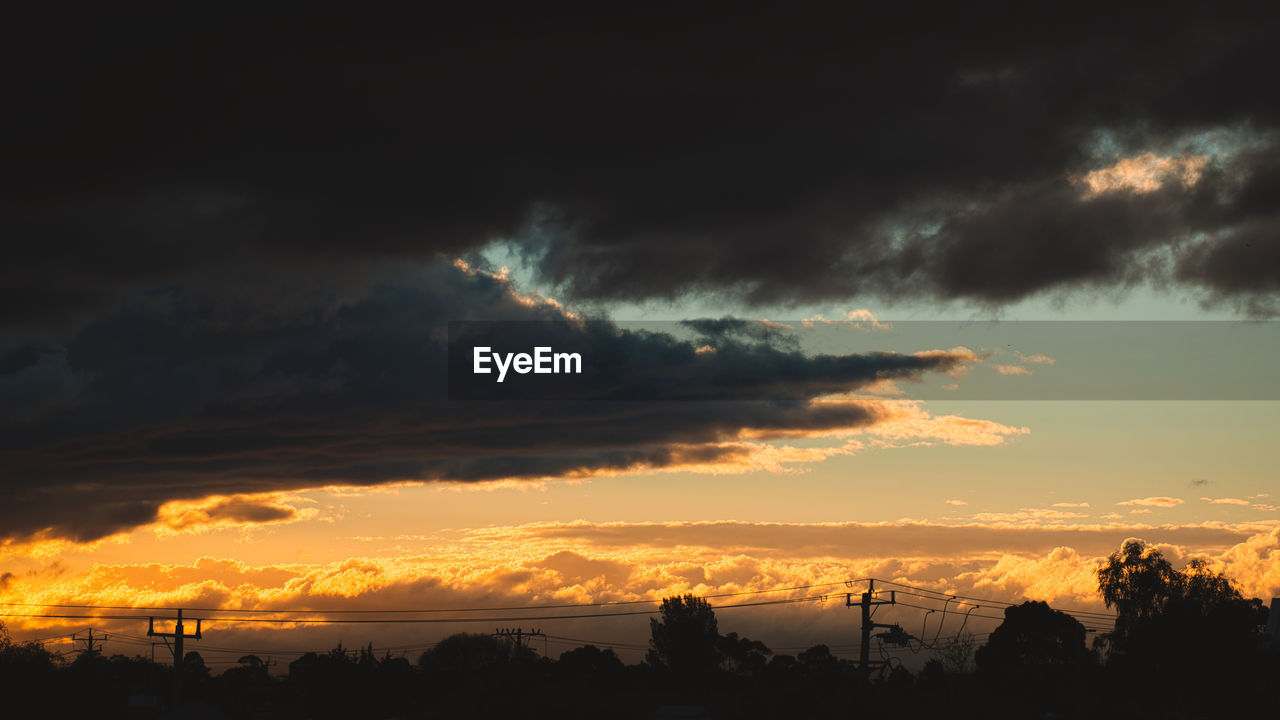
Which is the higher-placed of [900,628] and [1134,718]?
[900,628]

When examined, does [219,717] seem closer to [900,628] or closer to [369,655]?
[369,655]

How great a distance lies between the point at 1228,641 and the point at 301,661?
→ 111904mm

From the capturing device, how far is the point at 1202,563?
335 ft

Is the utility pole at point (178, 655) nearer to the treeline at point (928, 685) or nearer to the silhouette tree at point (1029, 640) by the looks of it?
the treeline at point (928, 685)

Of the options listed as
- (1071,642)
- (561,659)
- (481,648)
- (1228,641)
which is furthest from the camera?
(481,648)

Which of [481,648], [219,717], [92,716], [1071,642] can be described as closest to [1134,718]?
[1071,642]

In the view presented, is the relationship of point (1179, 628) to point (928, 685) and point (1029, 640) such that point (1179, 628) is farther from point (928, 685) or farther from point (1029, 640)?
point (1029, 640)

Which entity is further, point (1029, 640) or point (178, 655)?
point (1029, 640)

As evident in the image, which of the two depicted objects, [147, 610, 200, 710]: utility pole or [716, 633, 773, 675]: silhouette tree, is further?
[716, 633, 773, 675]: silhouette tree

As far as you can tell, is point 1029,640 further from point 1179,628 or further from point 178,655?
point 178,655

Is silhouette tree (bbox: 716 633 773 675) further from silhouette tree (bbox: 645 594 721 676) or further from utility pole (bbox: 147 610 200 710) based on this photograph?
utility pole (bbox: 147 610 200 710)

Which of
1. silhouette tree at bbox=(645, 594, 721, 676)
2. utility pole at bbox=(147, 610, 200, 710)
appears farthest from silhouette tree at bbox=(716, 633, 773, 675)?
utility pole at bbox=(147, 610, 200, 710)

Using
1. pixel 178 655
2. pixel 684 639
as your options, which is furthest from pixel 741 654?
pixel 178 655

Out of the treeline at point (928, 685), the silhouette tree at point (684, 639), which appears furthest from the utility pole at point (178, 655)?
the silhouette tree at point (684, 639)
